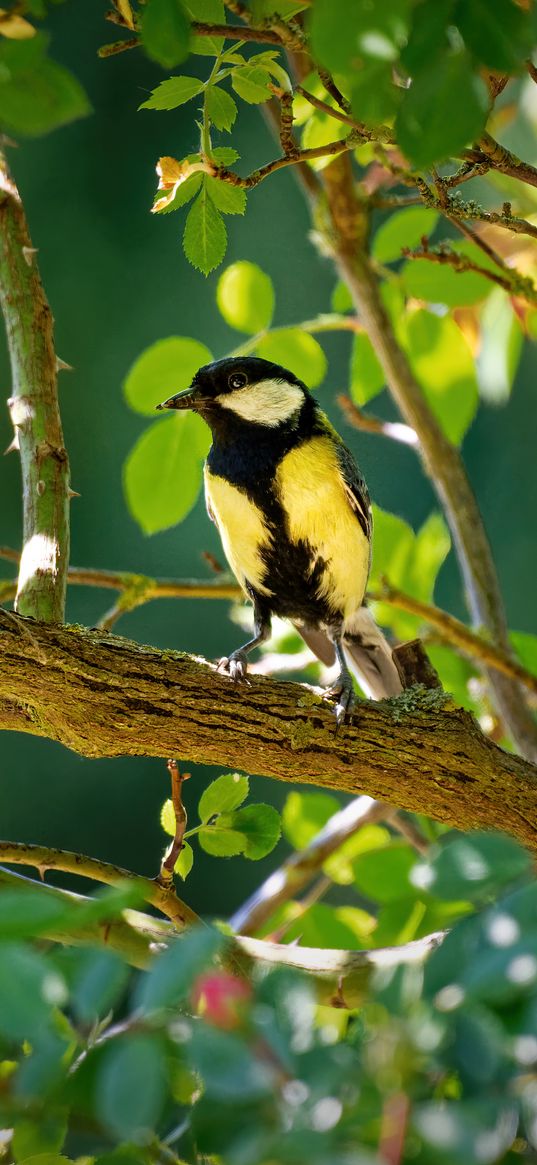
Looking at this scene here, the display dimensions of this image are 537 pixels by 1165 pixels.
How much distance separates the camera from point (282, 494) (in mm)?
2910

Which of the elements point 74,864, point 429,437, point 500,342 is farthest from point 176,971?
point 429,437

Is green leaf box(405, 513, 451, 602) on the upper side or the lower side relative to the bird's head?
lower

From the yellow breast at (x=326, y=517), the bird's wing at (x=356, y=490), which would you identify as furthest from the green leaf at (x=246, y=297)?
the bird's wing at (x=356, y=490)

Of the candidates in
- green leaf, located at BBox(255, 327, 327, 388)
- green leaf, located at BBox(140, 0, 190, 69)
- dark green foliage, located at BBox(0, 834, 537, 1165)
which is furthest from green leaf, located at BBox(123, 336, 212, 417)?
dark green foliage, located at BBox(0, 834, 537, 1165)

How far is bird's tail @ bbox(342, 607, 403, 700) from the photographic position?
3.33 meters

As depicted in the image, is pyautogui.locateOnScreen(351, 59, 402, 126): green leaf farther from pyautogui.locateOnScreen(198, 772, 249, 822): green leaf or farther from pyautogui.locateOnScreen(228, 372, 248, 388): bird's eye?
pyautogui.locateOnScreen(228, 372, 248, 388): bird's eye

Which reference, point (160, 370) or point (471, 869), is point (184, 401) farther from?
point (471, 869)

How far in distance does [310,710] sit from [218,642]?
4140 mm

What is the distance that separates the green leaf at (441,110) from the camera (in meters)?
0.94

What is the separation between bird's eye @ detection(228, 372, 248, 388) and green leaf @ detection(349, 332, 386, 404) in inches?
12.3

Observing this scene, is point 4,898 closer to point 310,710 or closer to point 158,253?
point 310,710

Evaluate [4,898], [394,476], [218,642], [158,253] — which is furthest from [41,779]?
[4,898]

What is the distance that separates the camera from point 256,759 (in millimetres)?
2186

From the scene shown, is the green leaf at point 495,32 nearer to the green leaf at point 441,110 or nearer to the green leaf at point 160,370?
the green leaf at point 441,110
